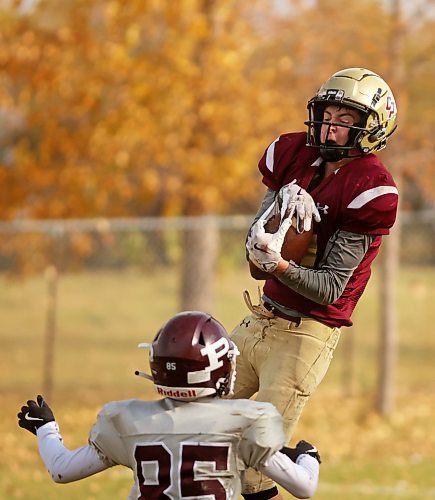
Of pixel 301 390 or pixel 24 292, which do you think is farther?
pixel 24 292

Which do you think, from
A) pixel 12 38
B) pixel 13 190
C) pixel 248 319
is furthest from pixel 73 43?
pixel 248 319

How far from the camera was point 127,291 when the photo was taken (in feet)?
69.3

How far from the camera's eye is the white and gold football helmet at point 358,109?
5.33 metres

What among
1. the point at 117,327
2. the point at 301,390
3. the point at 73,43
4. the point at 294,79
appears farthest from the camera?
the point at 117,327

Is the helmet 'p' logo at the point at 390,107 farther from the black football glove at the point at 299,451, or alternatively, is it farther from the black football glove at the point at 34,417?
the black football glove at the point at 34,417

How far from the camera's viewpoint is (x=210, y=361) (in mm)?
4219

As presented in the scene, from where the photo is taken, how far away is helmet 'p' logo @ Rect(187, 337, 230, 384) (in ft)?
13.8

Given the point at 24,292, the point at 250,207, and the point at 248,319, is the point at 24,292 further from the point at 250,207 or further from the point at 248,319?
the point at 248,319

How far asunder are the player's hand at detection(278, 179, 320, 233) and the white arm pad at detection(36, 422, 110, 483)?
1.36 metres

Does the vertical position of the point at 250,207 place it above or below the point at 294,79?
below

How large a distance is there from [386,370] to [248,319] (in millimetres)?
7562

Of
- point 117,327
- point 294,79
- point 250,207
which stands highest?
point 294,79

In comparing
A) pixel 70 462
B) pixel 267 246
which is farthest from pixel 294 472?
pixel 267 246

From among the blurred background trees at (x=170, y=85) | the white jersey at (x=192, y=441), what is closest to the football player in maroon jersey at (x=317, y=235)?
the white jersey at (x=192, y=441)
